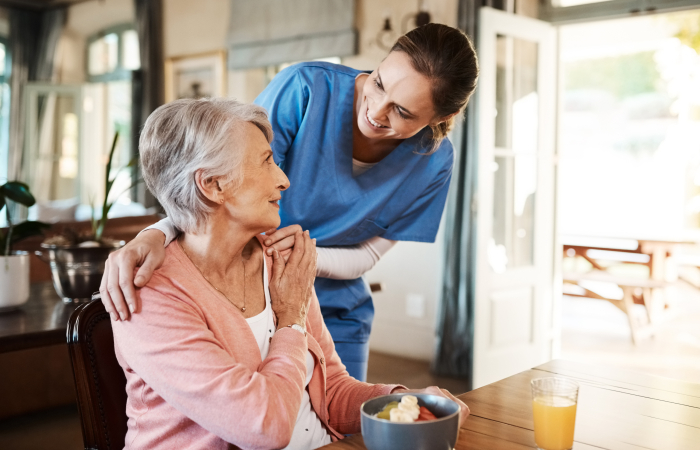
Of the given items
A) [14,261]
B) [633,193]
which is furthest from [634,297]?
[14,261]

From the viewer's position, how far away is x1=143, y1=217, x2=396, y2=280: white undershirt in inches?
61.6

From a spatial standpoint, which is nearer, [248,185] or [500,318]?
[248,185]

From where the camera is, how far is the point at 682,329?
218 inches

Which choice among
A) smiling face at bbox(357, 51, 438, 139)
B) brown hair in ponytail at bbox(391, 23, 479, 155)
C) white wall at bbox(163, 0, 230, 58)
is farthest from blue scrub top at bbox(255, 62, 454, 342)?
white wall at bbox(163, 0, 230, 58)

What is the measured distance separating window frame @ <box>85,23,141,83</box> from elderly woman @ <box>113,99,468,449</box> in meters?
5.92

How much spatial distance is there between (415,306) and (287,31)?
93.1 inches

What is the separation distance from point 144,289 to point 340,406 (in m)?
0.45

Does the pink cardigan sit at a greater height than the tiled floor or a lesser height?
greater

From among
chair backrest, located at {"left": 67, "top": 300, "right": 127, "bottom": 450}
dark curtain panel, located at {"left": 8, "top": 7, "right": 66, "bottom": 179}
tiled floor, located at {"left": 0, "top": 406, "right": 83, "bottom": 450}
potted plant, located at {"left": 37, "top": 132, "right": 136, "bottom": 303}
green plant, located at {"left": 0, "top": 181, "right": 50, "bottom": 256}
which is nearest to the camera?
chair backrest, located at {"left": 67, "top": 300, "right": 127, "bottom": 450}

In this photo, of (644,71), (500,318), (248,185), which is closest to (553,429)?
(248,185)

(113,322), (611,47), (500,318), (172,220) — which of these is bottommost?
(500,318)

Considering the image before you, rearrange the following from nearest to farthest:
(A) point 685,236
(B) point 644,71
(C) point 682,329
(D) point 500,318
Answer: (D) point 500,318, (C) point 682,329, (A) point 685,236, (B) point 644,71

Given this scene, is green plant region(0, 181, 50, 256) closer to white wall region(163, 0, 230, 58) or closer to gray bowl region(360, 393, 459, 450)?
gray bowl region(360, 393, 459, 450)

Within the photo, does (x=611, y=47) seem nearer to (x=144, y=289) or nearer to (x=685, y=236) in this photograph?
(x=685, y=236)
